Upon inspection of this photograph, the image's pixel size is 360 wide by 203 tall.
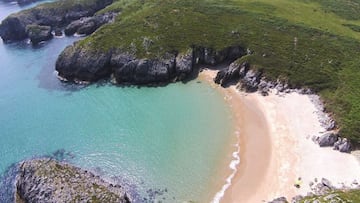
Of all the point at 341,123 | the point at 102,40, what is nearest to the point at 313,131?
the point at 341,123

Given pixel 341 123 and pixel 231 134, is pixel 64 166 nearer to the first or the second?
pixel 231 134

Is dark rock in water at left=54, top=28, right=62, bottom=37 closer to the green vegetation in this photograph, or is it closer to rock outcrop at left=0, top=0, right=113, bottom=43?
rock outcrop at left=0, top=0, right=113, bottom=43

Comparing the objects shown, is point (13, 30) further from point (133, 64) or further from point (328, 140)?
point (328, 140)

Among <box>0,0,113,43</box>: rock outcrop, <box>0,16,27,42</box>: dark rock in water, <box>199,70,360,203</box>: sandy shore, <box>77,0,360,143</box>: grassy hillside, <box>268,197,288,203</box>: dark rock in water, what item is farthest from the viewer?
<box>0,0,113,43</box>: rock outcrop

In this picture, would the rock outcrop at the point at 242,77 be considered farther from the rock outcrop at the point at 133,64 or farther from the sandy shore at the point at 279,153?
the rock outcrop at the point at 133,64

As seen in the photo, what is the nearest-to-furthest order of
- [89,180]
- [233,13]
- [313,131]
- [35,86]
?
[89,180], [313,131], [35,86], [233,13]

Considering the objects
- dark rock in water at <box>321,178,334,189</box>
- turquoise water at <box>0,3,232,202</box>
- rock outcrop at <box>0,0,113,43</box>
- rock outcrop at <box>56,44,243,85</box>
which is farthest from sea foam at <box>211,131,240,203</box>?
rock outcrop at <box>0,0,113,43</box>
